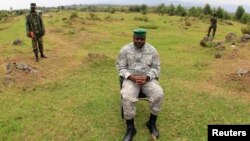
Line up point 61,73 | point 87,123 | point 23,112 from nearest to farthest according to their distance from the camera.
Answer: point 87,123 < point 23,112 < point 61,73

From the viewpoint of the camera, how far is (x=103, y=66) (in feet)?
47.3

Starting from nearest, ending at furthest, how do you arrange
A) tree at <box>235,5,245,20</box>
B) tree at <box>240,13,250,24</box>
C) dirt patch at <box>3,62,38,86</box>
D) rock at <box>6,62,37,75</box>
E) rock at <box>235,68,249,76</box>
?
dirt patch at <box>3,62,38,86</box>, rock at <box>235,68,249,76</box>, rock at <box>6,62,37,75</box>, tree at <box>240,13,250,24</box>, tree at <box>235,5,245,20</box>

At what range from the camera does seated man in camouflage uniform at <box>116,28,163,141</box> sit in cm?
741

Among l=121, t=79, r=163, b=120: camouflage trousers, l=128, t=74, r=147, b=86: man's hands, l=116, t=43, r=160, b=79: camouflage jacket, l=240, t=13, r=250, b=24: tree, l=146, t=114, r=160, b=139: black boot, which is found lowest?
l=240, t=13, r=250, b=24: tree

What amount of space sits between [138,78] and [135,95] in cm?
39

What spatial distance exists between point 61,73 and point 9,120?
483cm

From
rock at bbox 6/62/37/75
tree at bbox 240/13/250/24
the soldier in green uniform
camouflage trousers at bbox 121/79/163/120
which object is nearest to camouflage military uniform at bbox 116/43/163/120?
camouflage trousers at bbox 121/79/163/120

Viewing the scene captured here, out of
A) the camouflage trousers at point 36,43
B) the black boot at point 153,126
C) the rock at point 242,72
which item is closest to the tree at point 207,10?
the camouflage trousers at point 36,43

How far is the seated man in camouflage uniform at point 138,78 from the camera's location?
7406 mm

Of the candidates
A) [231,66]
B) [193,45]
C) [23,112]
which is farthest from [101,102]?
[193,45]

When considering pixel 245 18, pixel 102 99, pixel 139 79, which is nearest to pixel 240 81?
pixel 102 99

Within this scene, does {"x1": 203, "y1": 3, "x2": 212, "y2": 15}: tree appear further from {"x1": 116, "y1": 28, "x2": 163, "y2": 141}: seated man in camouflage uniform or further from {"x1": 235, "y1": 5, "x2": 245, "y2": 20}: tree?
{"x1": 116, "y1": 28, "x2": 163, "y2": 141}: seated man in camouflage uniform

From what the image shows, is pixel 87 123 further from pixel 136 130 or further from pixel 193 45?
pixel 193 45

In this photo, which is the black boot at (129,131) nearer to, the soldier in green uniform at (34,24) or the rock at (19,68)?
the rock at (19,68)
